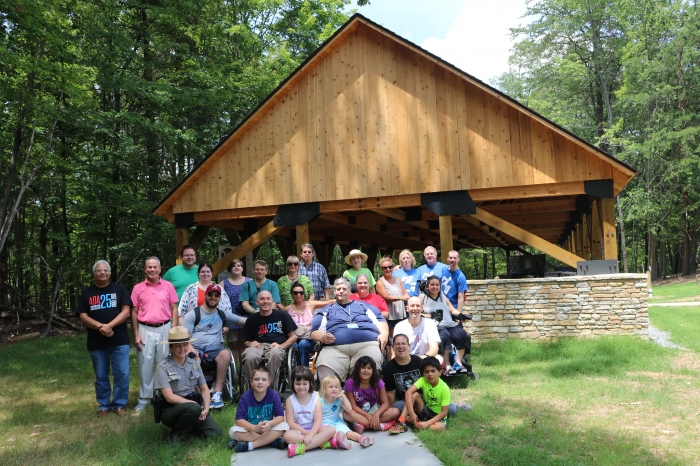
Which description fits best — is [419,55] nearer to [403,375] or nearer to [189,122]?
[403,375]

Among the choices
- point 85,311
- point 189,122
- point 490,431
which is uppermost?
point 189,122

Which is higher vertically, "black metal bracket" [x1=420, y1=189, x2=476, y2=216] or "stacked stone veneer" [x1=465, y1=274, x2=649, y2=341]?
"black metal bracket" [x1=420, y1=189, x2=476, y2=216]

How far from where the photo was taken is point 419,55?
33.9ft

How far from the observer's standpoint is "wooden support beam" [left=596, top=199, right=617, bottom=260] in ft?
31.6

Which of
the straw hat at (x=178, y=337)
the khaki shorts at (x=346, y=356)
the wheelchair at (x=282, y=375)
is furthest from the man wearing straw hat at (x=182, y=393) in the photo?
the khaki shorts at (x=346, y=356)

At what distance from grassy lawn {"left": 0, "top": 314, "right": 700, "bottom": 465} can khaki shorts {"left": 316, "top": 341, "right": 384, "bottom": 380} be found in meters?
1.01

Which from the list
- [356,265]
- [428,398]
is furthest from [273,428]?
[356,265]

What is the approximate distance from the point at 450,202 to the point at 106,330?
635 cm

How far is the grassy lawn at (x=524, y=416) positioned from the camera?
4309 mm

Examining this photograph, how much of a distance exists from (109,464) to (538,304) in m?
7.22

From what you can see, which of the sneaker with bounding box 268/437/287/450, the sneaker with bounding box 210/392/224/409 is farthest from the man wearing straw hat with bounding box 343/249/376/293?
the sneaker with bounding box 268/437/287/450

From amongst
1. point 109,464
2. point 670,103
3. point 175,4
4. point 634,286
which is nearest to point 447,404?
point 109,464

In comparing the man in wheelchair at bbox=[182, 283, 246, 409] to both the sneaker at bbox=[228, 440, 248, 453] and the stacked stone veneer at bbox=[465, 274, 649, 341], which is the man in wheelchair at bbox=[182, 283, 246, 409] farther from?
the stacked stone veneer at bbox=[465, 274, 649, 341]

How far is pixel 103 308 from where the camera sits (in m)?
5.85
